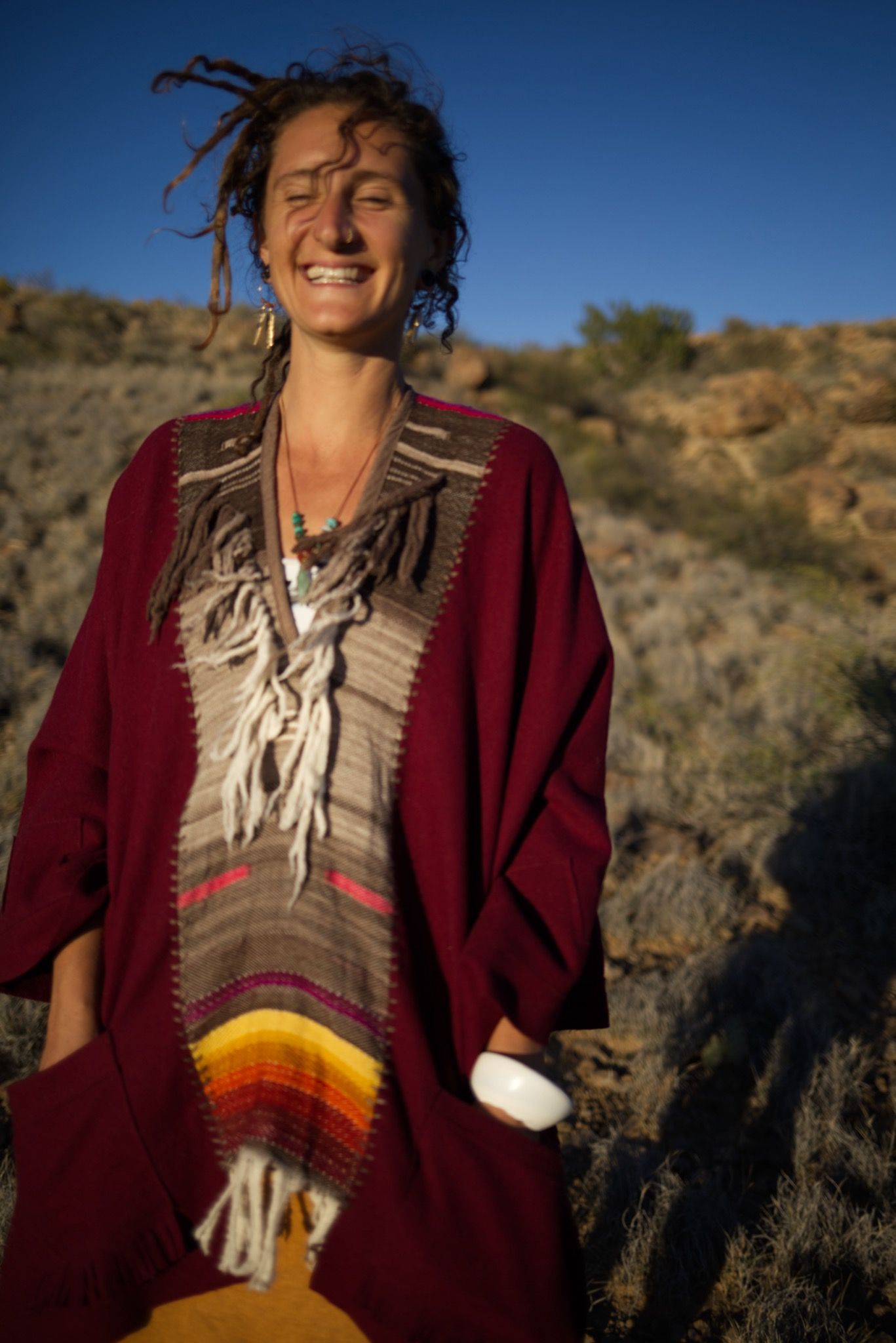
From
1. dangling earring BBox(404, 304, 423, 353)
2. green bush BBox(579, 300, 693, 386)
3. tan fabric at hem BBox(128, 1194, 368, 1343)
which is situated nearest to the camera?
tan fabric at hem BBox(128, 1194, 368, 1343)

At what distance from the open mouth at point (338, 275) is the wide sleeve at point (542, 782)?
35cm

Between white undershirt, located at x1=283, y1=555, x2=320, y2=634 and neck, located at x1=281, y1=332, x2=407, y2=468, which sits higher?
neck, located at x1=281, y1=332, x2=407, y2=468

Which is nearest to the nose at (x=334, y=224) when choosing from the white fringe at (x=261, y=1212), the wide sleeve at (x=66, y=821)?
the wide sleeve at (x=66, y=821)

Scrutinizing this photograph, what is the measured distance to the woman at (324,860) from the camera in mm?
1163

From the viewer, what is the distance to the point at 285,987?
118 centimetres

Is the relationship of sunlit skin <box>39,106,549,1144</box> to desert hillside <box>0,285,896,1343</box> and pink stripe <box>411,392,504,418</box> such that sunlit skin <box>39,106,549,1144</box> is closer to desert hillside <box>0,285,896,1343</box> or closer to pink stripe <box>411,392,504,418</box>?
pink stripe <box>411,392,504,418</box>

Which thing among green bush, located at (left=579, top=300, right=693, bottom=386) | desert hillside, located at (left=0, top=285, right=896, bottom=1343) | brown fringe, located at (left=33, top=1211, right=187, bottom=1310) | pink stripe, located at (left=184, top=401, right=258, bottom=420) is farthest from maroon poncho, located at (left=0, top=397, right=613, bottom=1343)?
green bush, located at (left=579, top=300, right=693, bottom=386)

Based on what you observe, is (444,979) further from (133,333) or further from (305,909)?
(133,333)

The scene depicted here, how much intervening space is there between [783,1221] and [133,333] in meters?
19.9

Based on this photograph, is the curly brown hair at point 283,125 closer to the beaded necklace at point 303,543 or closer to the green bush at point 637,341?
the beaded necklace at point 303,543

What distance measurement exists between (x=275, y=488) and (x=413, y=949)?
72cm

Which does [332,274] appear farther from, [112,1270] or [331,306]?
[112,1270]

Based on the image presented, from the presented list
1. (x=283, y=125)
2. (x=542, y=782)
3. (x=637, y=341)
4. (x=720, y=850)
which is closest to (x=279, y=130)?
(x=283, y=125)

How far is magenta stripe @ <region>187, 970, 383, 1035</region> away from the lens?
1.17 meters
